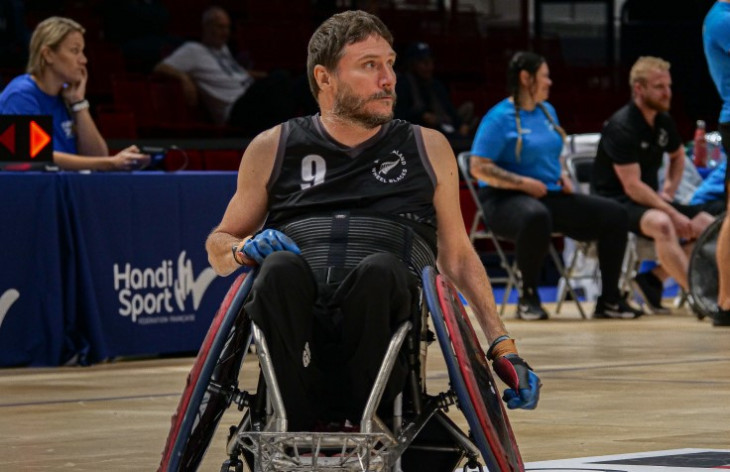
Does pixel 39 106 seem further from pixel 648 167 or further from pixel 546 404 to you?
pixel 648 167

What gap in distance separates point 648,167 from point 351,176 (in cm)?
702

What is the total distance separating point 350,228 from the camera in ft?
→ 11.2

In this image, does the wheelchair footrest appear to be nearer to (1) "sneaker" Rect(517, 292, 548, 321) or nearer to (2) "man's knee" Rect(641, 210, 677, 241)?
(1) "sneaker" Rect(517, 292, 548, 321)

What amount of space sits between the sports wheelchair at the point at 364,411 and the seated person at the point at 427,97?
33.2 ft

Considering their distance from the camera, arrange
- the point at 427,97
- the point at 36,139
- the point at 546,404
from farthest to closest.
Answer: the point at 427,97
the point at 36,139
the point at 546,404

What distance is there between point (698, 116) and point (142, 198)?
14.1 m

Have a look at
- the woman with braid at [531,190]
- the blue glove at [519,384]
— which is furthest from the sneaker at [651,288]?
the blue glove at [519,384]

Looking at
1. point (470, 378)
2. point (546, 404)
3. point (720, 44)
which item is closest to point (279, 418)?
point (470, 378)

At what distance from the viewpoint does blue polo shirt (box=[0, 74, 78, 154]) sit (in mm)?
7484

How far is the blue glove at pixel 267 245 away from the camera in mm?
3230

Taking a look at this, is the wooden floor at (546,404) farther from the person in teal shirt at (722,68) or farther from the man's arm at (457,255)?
the man's arm at (457,255)

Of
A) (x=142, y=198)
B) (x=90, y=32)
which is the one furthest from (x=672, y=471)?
(x=90, y=32)

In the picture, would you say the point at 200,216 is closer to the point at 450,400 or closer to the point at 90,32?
the point at 450,400

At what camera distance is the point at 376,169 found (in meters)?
3.53
